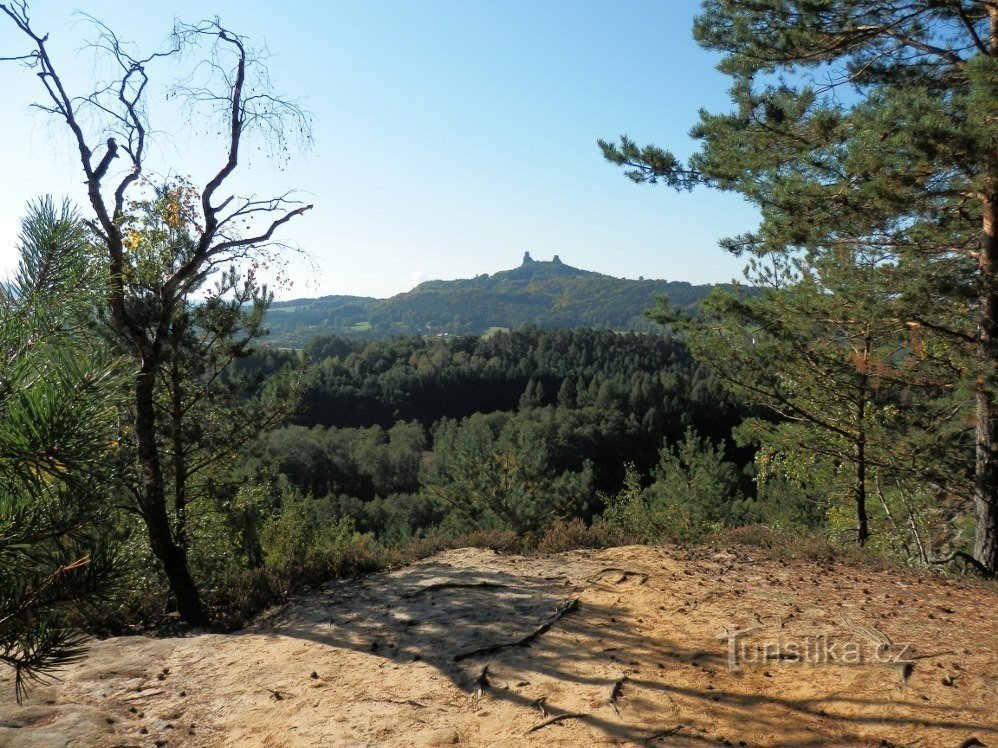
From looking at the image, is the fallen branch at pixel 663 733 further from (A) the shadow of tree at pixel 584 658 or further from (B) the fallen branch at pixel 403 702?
(B) the fallen branch at pixel 403 702

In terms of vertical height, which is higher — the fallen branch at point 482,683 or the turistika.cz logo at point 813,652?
the turistika.cz logo at point 813,652

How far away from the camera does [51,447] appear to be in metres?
1.59

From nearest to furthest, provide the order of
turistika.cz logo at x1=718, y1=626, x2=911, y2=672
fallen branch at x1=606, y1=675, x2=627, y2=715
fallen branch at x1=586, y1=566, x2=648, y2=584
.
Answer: fallen branch at x1=606, y1=675, x2=627, y2=715
turistika.cz logo at x1=718, y1=626, x2=911, y2=672
fallen branch at x1=586, y1=566, x2=648, y2=584

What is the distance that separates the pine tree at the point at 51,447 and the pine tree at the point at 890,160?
222 inches

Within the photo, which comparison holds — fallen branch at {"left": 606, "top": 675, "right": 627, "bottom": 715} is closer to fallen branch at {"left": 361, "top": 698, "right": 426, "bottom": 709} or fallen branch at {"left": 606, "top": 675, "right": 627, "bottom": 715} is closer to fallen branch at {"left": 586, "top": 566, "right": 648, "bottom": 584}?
fallen branch at {"left": 361, "top": 698, "right": 426, "bottom": 709}

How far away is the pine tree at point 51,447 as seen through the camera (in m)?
1.60

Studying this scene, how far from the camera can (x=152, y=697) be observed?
4.32m

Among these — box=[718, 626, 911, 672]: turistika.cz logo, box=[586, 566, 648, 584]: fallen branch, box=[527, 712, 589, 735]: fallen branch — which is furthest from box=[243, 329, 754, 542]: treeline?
box=[718, 626, 911, 672]: turistika.cz logo

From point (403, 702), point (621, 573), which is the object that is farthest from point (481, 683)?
point (621, 573)

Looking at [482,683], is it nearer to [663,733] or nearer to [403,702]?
[403,702]

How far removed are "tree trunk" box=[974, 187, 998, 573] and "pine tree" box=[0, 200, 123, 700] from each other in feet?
21.2

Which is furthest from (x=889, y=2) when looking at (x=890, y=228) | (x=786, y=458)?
(x=786, y=458)

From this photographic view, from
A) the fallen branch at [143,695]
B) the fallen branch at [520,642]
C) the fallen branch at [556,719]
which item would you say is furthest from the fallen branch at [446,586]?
the fallen branch at [556,719]

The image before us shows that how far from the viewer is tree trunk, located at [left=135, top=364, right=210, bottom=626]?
6402mm
